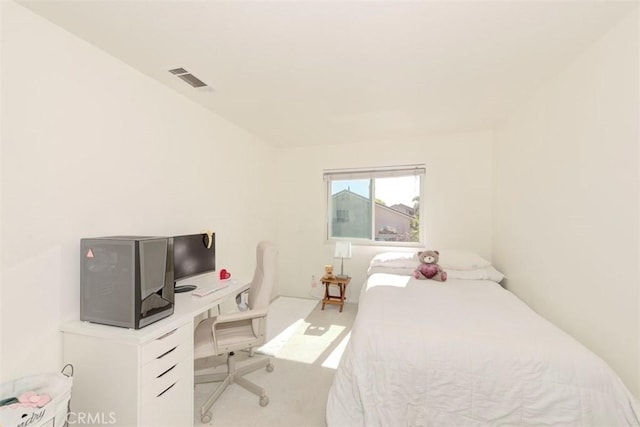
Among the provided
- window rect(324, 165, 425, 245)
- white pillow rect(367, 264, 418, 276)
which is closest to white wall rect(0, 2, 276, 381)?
white pillow rect(367, 264, 418, 276)

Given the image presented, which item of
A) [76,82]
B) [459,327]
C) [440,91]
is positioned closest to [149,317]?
[76,82]

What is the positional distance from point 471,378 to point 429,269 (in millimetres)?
1632

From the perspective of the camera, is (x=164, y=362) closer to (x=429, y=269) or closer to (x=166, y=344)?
(x=166, y=344)

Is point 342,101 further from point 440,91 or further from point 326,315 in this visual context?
point 326,315

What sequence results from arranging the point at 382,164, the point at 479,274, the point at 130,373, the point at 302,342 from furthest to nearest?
1. the point at 382,164
2. the point at 479,274
3. the point at 302,342
4. the point at 130,373

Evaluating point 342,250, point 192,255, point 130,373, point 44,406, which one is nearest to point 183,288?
point 192,255

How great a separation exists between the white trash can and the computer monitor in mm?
892

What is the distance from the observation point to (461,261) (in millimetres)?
3141

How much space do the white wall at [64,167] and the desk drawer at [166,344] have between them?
2.24 ft

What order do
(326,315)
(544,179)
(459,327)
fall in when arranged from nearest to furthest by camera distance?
(459,327), (544,179), (326,315)

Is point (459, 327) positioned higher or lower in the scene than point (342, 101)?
lower

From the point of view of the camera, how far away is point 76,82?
1722 mm

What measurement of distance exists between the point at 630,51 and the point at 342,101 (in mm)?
1983

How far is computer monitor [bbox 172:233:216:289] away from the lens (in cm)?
231
